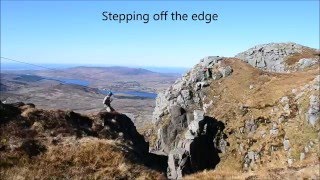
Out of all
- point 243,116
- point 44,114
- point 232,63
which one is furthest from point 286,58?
point 44,114

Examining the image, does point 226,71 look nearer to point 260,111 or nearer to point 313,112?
point 260,111

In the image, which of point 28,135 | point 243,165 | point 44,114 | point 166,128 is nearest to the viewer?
point 28,135

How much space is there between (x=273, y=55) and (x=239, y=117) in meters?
49.3

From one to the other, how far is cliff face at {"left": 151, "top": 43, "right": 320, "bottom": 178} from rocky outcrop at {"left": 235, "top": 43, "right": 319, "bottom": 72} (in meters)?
→ 1.71

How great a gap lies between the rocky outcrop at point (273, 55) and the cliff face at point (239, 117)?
171 centimetres

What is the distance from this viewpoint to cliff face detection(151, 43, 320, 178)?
66750 millimetres

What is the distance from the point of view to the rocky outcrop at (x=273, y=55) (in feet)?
392

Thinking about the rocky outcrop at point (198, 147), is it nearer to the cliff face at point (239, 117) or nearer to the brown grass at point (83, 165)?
the cliff face at point (239, 117)

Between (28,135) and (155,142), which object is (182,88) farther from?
(28,135)

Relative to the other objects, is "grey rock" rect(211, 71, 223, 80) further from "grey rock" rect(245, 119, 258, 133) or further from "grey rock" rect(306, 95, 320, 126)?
"grey rock" rect(306, 95, 320, 126)

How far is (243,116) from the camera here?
82.8 metres

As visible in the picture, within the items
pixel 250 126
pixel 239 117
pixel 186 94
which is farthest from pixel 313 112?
pixel 186 94

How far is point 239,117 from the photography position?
83.9m

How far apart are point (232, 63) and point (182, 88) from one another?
16.8m
